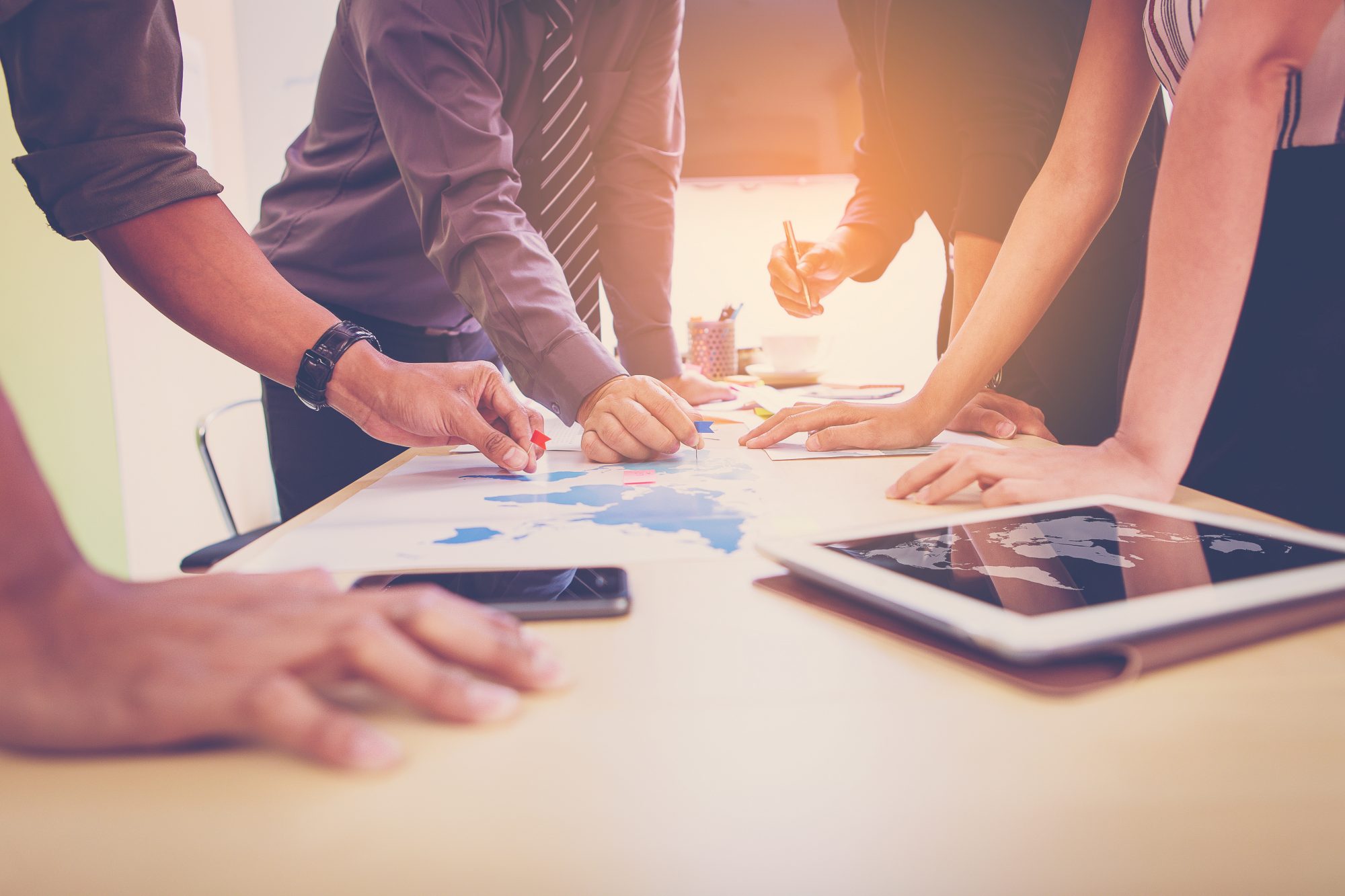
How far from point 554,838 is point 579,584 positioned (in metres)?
0.19

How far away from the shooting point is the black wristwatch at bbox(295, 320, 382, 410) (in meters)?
0.71

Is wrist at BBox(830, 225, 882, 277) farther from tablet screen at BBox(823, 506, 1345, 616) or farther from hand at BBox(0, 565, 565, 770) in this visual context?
hand at BBox(0, 565, 565, 770)

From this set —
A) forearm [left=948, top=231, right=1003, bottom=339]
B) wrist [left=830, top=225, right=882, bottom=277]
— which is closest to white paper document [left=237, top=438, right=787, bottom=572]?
forearm [left=948, top=231, right=1003, bottom=339]

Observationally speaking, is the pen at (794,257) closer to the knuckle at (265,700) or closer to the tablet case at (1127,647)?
the tablet case at (1127,647)

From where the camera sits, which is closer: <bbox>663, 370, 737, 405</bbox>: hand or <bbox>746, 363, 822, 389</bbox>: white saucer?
<bbox>663, 370, 737, 405</bbox>: hand

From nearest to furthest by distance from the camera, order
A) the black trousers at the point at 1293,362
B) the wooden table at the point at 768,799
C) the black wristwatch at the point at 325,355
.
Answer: the wooden table at the point at 768,799, the black trousers at the point at 1293,362, the black wristwatch at the point at 325,355

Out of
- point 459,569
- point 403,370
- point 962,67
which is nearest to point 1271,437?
point 459,569

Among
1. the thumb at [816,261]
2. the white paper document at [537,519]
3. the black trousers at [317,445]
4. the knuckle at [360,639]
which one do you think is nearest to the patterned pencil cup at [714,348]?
the thumb at [816,261]

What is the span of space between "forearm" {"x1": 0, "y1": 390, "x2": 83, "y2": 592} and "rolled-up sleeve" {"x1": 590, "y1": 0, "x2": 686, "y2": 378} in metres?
1.24

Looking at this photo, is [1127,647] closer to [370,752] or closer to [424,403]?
[370,752]

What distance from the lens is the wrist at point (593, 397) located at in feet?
2.73

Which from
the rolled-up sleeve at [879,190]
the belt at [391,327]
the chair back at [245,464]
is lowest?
the chair back at [245,464]

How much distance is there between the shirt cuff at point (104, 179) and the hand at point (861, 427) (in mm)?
646

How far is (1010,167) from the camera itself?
119 centimetres
